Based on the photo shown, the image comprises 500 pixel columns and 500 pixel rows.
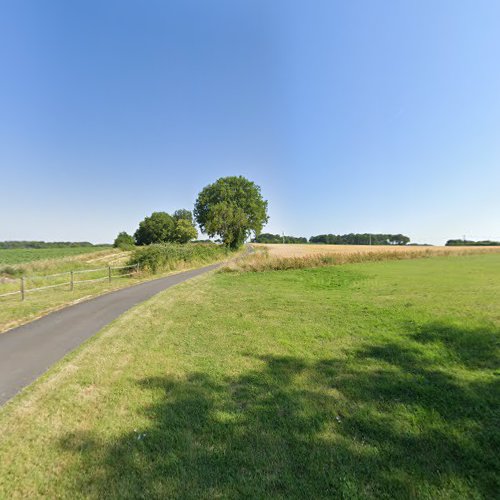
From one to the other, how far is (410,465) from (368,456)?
1.17 feet

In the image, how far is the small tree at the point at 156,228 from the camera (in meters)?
75.1

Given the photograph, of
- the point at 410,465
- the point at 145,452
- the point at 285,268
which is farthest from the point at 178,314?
the point at 285,268

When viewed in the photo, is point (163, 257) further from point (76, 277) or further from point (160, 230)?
point (160, 230)

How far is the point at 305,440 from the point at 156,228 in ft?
263

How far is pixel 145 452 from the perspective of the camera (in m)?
2.80

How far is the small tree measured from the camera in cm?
7506

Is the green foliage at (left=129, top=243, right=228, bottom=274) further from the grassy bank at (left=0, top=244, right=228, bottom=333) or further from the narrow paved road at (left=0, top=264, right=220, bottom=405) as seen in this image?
the narrow paved road at (left=0, top=264, right=220, bottom=405)

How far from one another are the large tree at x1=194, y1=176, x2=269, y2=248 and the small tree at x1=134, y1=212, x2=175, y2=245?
1686cm

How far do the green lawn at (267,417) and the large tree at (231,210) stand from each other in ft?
132

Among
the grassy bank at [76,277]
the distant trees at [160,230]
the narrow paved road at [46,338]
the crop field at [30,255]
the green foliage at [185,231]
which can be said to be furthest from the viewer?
the distant trees at [160,230]

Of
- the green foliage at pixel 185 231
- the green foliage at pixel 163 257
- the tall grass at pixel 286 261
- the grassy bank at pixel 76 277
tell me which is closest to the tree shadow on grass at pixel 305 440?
the grassy bank at pixel 76 277

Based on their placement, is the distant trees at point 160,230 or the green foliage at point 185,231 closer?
the green foliage at point 185,231

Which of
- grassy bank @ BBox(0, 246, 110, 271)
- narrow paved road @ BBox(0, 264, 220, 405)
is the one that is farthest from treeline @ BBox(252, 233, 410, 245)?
narrow paved road @ BBox(0, 264, 220, 405)

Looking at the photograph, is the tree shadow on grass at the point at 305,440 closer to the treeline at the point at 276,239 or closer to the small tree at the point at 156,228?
the small tree at the point at 156,228
